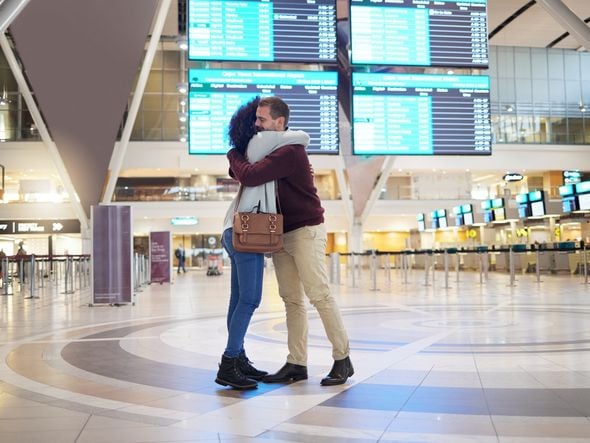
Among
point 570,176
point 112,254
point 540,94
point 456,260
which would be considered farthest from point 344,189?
point 112,254

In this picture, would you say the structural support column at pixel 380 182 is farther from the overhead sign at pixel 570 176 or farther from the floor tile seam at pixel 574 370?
the floor tile seam at pixel 574 370

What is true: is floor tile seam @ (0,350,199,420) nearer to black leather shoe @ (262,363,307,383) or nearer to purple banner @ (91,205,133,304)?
black leather shoe @ (262,363,307,383)

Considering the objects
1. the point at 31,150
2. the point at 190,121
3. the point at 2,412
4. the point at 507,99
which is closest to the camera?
the point at 2,412

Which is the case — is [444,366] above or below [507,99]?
below

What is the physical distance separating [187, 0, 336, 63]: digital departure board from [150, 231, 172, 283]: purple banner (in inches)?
397

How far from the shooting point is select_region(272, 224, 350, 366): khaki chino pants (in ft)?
11.9

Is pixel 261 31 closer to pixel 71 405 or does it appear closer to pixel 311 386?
pixel 311 386

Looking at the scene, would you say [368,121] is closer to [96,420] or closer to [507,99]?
[96,420]

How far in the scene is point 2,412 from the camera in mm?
2932

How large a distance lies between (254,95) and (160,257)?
32.4ft

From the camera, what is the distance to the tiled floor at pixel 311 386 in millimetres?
2570

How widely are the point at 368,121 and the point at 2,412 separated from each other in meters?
10.1

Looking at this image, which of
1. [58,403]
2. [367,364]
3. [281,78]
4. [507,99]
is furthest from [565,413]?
[507,99]

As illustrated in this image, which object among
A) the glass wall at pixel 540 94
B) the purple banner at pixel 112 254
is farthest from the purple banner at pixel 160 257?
the glass wall at pixel 540 94
